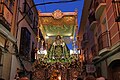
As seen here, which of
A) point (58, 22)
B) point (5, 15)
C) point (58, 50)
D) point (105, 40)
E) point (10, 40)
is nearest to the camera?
point (5, 15)

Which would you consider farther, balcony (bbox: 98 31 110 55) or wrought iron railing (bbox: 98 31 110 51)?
wrought iron railing (bbox: 98 31 110 51)

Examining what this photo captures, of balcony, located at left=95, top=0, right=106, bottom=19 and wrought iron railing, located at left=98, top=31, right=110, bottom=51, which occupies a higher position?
balcony, located at left=95, top=0, right=106, bottom=19

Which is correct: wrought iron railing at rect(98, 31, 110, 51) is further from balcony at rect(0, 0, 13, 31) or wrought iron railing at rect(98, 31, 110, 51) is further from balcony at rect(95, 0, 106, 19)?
balcony at rect(0, 0, 13, 31)

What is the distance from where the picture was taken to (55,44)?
13461 mm

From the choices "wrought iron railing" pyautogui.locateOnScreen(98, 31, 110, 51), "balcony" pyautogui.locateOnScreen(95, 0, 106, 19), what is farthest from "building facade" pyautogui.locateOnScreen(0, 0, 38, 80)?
"wrought iron railing" pyautogui.locateOnScreen(98, 31, 110, 51)

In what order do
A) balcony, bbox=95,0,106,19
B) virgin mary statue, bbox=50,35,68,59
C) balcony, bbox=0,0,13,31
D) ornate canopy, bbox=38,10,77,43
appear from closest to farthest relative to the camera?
1. balcony, bbox=0,0,13,31
2. balcony, bbox=95,0,106,19
3. virgin mary statue, bbox=50,35,68,59
4. ornate canopy, bbox=38,10,77,43

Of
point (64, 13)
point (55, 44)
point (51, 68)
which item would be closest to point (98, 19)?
point (64, 13)

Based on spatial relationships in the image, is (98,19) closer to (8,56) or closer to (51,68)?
(51,68)

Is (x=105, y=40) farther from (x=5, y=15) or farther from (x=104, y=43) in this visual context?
(x=5, y=15)

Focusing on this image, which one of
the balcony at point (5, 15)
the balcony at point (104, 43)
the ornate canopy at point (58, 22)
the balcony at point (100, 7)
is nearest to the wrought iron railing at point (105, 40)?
the balcony at point (104, 43)

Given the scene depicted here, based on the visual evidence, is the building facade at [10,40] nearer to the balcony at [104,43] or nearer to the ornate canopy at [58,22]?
the ornate canopy at [58,22]

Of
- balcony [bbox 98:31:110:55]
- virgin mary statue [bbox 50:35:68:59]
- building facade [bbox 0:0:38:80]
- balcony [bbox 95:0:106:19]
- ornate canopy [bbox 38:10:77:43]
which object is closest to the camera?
building facade [bbox 0:0:38:80]

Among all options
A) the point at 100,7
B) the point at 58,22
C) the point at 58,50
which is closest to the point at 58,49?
the point at 58,50

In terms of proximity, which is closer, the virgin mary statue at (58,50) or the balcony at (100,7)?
the balcony at (100,7)
